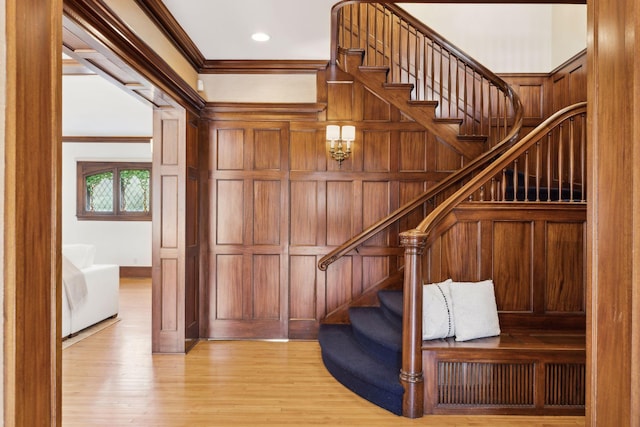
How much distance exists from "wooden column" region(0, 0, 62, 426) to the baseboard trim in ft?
29.6

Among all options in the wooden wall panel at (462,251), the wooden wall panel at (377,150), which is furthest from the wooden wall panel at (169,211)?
the wooden wall panel at (462,251)

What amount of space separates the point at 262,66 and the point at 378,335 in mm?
3034

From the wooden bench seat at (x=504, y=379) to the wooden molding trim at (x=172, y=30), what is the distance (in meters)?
3.09

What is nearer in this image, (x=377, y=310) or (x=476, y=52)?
(x=377, y=310)

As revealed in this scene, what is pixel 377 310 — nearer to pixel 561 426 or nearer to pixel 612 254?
pixel 561 426

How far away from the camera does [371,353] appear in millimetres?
3645

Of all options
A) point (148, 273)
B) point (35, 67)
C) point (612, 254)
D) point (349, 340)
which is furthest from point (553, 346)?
point (148, 273)

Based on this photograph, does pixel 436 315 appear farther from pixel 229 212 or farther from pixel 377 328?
pixel 229 212

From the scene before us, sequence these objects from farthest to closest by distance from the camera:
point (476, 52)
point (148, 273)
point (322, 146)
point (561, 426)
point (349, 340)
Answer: point (148, 273), point (476, 52), point (322, 146), point (349, 340), point (561, 426)

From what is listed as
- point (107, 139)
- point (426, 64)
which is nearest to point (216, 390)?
point (426, 64)

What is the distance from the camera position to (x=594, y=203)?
3.41 ft

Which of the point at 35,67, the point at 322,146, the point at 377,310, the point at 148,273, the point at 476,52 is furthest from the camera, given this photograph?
the point at 148,273

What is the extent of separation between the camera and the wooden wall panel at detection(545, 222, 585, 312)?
3.41 metres

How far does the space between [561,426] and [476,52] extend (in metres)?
4.68
